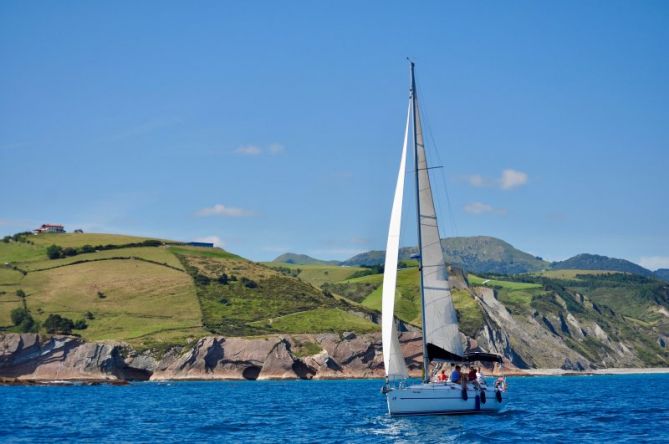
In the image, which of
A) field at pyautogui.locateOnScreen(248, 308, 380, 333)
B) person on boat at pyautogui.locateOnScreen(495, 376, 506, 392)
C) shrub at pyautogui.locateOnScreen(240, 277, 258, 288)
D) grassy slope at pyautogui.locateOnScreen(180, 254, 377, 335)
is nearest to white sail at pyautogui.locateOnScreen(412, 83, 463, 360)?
person on boat at pyautogui.locateOnScreen(495, 376, 506, 392)

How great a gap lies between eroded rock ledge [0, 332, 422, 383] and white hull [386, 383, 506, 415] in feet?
311

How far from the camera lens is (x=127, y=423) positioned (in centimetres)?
5803

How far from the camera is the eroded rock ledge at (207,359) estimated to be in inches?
5522

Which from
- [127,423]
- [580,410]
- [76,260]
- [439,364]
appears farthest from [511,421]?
[76,260]

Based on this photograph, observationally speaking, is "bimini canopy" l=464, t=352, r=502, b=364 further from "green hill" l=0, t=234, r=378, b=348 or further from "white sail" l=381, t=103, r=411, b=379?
"green hill" l=0, t=234, r=378, b=348

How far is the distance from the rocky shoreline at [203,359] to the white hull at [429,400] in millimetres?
94285

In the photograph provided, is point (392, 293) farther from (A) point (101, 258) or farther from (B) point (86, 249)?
(B) point (86, 249)

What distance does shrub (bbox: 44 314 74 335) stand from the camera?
15275cm

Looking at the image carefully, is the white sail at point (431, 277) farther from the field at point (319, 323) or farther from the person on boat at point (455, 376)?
the field at point (319, 323)

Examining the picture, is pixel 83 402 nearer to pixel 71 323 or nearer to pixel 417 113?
pixel 417 113

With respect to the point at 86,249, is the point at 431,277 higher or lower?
lower

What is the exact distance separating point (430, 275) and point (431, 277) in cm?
14

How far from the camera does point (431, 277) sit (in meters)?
54.8

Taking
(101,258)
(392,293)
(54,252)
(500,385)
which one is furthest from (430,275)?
(54,252)
